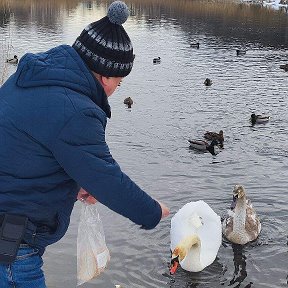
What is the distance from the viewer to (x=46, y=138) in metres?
2.94

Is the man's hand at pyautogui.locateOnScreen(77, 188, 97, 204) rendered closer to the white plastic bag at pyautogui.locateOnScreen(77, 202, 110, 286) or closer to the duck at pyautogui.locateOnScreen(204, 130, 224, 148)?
the white plastic bag at pyautogui.locateOnScreen(77, 202, 110, 286)

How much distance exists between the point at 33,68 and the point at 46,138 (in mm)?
433

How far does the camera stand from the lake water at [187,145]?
9.23m

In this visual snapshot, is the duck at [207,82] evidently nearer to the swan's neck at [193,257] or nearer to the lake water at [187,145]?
the lake water at [187,145]

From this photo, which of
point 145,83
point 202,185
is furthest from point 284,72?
point 202,185

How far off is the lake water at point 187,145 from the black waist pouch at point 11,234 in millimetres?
5441

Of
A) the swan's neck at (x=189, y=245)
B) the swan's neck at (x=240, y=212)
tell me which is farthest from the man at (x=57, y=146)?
the swan's neck at (x=240, y=212)

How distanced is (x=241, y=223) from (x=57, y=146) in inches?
308

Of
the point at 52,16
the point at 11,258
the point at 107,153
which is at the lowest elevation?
the point at 52,16

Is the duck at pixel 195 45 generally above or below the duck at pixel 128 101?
below

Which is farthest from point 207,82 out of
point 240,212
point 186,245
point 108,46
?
point 108,46

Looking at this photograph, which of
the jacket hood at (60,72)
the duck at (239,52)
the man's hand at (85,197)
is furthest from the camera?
the duck at (239,52)

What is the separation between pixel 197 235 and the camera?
9031 millimetres

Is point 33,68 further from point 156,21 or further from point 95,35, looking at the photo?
point 156,21
